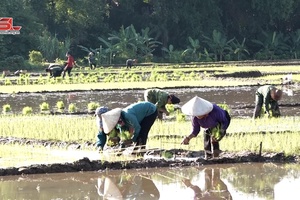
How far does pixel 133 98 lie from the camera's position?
71.3ft

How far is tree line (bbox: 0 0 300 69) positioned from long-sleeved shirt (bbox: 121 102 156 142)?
103ft

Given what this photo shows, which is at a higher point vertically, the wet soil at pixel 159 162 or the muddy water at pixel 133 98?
the muddy water at pixel 133 98

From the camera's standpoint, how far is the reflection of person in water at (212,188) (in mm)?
8297

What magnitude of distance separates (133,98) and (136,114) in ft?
35.6

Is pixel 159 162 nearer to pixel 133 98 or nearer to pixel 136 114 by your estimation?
pixel 136 114

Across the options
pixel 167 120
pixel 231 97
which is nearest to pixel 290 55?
pixel 231 97

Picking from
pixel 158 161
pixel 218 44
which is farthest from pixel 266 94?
pixel 218 44

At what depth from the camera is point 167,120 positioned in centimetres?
1524

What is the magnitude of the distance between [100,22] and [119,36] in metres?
2.32

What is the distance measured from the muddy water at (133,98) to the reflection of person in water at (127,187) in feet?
26.2

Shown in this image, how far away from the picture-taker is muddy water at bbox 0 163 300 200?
328 inches

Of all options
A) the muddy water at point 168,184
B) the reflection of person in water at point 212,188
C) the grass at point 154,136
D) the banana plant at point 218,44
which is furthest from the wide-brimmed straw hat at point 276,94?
the banana plant at point 218,44

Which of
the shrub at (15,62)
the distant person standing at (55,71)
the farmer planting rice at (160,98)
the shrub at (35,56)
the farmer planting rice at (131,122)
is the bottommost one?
the farmer planting rice at (131,122)

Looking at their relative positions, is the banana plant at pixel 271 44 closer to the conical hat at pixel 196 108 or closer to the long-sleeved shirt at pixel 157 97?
the long-sleeved shirt at pixel 157 97
